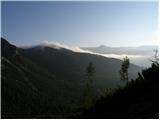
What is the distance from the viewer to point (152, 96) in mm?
8945

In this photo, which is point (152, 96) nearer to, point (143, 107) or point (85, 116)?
point (143, 107)

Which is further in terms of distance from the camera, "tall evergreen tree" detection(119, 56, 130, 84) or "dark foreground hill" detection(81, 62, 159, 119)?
"tall evergreen tree" detection(119, 56, 130, 84)

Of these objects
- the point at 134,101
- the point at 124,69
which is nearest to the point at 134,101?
the point at 134,101

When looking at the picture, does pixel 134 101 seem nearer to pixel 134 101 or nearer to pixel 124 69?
pixel 134 101

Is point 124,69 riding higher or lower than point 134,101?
higher

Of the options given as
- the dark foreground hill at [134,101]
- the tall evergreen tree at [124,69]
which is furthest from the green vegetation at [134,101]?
the tall evergreen tree at [124,69]

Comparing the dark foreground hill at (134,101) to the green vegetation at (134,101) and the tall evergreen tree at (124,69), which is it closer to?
the green vegetation at (134,101)

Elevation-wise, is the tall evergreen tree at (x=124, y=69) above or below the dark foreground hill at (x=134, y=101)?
above

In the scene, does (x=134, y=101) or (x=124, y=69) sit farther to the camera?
(x=124, y=69)

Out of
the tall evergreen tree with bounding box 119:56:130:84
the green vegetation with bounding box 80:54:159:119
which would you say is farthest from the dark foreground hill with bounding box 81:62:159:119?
the tall evergreen tree with bounding box 119:56:130:84

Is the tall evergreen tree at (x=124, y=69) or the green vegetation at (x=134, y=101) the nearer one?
the green vegetation at (x=134, y=101)

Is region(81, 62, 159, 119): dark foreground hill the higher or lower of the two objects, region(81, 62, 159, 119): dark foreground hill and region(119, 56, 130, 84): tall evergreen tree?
the lower

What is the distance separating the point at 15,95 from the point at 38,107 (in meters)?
18.4

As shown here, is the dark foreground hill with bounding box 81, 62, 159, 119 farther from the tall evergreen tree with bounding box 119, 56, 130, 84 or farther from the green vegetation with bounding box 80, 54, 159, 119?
the tall evergreen tree with bounding box 119, 56, 130, 84
